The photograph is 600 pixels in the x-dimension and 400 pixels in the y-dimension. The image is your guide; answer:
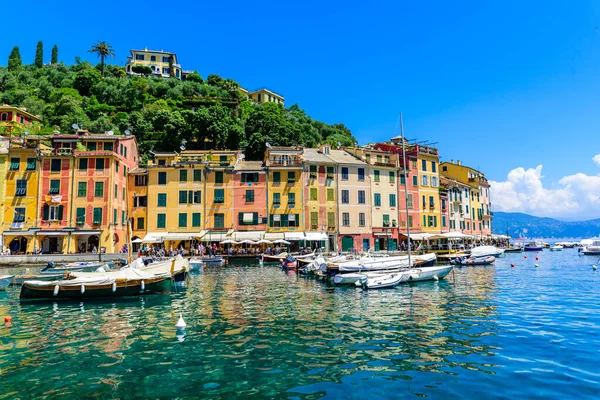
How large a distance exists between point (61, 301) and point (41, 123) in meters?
66.6

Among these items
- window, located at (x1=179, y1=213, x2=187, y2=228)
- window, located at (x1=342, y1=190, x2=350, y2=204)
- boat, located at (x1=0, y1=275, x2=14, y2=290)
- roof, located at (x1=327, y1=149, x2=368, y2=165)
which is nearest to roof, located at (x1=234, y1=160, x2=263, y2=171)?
window, located at (x1=179, y1=213, x2=187, y2=228)

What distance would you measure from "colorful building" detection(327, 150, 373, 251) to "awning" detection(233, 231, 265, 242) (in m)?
10.5

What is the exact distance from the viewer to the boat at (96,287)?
2125cm

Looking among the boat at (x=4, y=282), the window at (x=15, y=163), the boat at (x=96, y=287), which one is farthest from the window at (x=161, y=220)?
the boat at (x=96, y=287)

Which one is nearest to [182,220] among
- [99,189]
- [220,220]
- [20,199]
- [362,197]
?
[220,220]

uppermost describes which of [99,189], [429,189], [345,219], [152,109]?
[152,109]

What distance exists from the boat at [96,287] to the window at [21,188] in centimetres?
2845

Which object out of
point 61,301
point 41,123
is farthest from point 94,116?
point 61,301

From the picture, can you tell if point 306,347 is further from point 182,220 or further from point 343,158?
point 343,158

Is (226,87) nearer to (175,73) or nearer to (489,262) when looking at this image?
(175,73)

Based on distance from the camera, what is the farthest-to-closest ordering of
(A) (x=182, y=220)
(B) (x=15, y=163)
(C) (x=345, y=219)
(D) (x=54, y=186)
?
(C) (x=345, y=219)
(A) (x=182, y=220)
(D) (x=54, y=186)
(B) (x=15, y=163)

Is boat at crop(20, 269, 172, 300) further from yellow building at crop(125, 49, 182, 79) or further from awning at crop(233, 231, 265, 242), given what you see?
yellow building at crop(125, 49, 182, 79)

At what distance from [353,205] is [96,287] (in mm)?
37157

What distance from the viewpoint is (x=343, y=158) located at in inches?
2212
